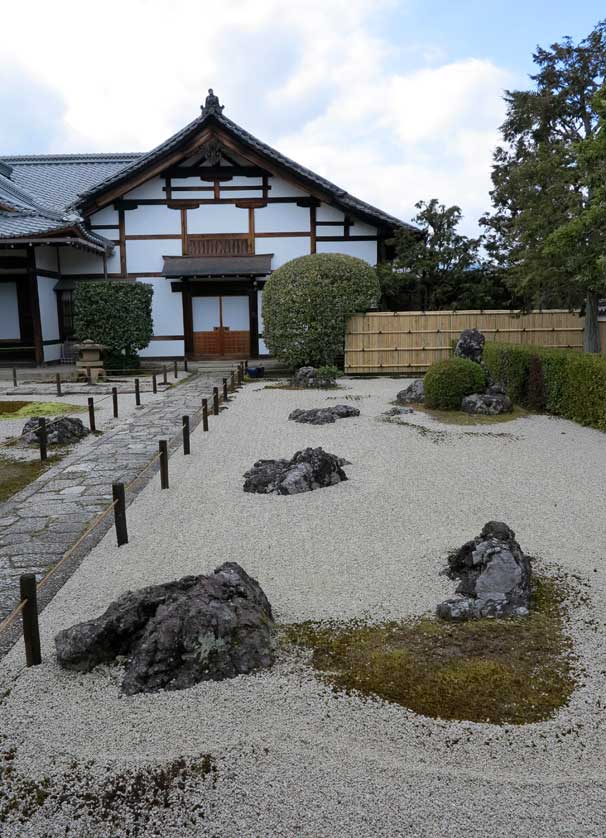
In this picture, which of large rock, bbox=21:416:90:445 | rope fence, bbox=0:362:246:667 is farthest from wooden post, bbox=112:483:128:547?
large rock, bbox=21:416:90:445

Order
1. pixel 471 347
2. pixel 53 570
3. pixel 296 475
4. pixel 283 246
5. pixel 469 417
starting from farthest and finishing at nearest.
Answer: pixel 283 246 → pixel 471 347 → pixel 469 417 → pixel 296 475 → pixel 53 570

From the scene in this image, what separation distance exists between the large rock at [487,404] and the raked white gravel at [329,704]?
15.1 feet

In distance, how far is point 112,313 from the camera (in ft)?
67.5

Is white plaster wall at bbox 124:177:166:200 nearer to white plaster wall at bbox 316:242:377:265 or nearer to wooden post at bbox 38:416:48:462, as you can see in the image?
white plaster wall at bbox 316:242:377:265

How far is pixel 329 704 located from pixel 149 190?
864 inches

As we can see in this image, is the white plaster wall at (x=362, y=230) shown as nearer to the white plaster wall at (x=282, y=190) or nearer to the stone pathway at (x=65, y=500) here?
the white plaster wall at (x=282, y=190)

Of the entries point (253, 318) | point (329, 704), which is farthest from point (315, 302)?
point (329, 704)

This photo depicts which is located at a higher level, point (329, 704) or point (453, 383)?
point (453, 383)

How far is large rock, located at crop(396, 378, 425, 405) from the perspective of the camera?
14.7 metres

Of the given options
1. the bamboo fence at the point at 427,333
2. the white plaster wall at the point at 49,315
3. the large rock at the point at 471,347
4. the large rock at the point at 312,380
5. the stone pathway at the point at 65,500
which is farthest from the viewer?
the white plaster wall at the point at 49,315

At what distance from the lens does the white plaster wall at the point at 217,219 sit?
897 inches

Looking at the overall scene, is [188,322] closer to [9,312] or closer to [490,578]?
[9,312]

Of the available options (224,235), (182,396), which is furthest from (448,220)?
(182,396)

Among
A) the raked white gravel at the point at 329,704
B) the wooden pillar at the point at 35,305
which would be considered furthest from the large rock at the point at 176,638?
the wooden pillar at the point at 35,305
